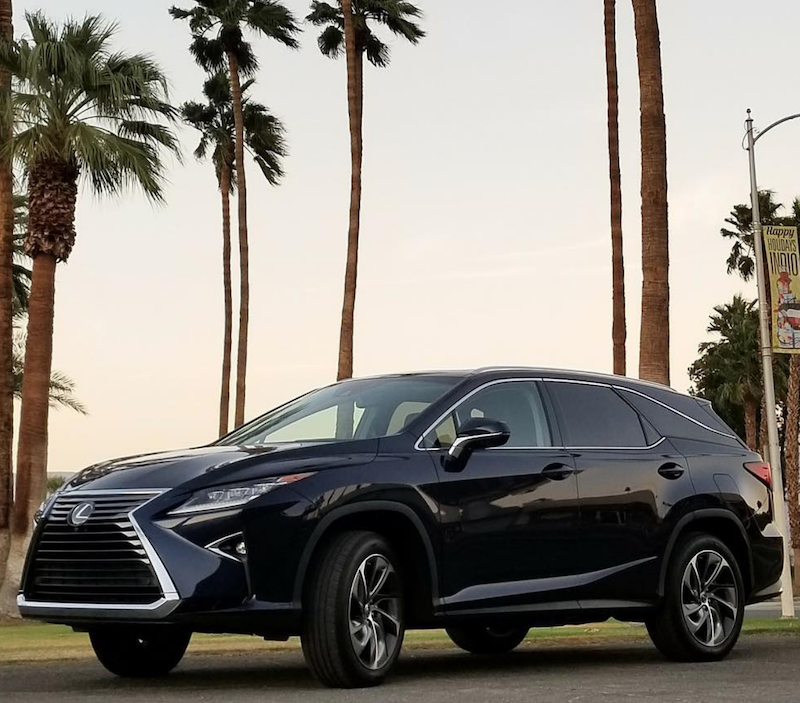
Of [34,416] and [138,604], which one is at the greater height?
[34,416]

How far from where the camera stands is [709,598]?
11.3 metres

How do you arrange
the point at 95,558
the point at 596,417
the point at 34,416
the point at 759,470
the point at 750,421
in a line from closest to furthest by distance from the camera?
the point at 95,558 → the point at 596,417 → the point at 759,470 → the point at 34,416 → the point at 750,421

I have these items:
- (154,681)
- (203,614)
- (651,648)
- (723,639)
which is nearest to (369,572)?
(203,614)

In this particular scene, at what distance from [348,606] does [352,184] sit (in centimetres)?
3564

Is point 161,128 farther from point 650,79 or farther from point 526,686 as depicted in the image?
point 526,686

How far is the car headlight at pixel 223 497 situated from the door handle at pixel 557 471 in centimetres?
216

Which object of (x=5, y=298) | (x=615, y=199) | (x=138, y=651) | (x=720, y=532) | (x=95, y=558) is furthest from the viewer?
(x=615, y=199)

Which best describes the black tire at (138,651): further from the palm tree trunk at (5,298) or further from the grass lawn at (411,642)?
the palm tree trunk at (5,298)

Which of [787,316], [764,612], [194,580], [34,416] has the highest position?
[787,316]

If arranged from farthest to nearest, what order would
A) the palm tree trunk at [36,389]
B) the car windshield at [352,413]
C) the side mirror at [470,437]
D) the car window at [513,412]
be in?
the palm tree trunk at [36,389] < the car window at [513,412] < the car windshield at [352,413] < the side mirror at [470,437]

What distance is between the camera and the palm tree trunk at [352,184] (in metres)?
42.0

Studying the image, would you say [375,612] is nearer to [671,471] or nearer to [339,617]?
[339,617]

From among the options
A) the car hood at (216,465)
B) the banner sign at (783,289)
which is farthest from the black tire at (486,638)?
the banner sign at (783,289)

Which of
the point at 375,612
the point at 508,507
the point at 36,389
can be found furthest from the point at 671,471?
the point at 36,389
